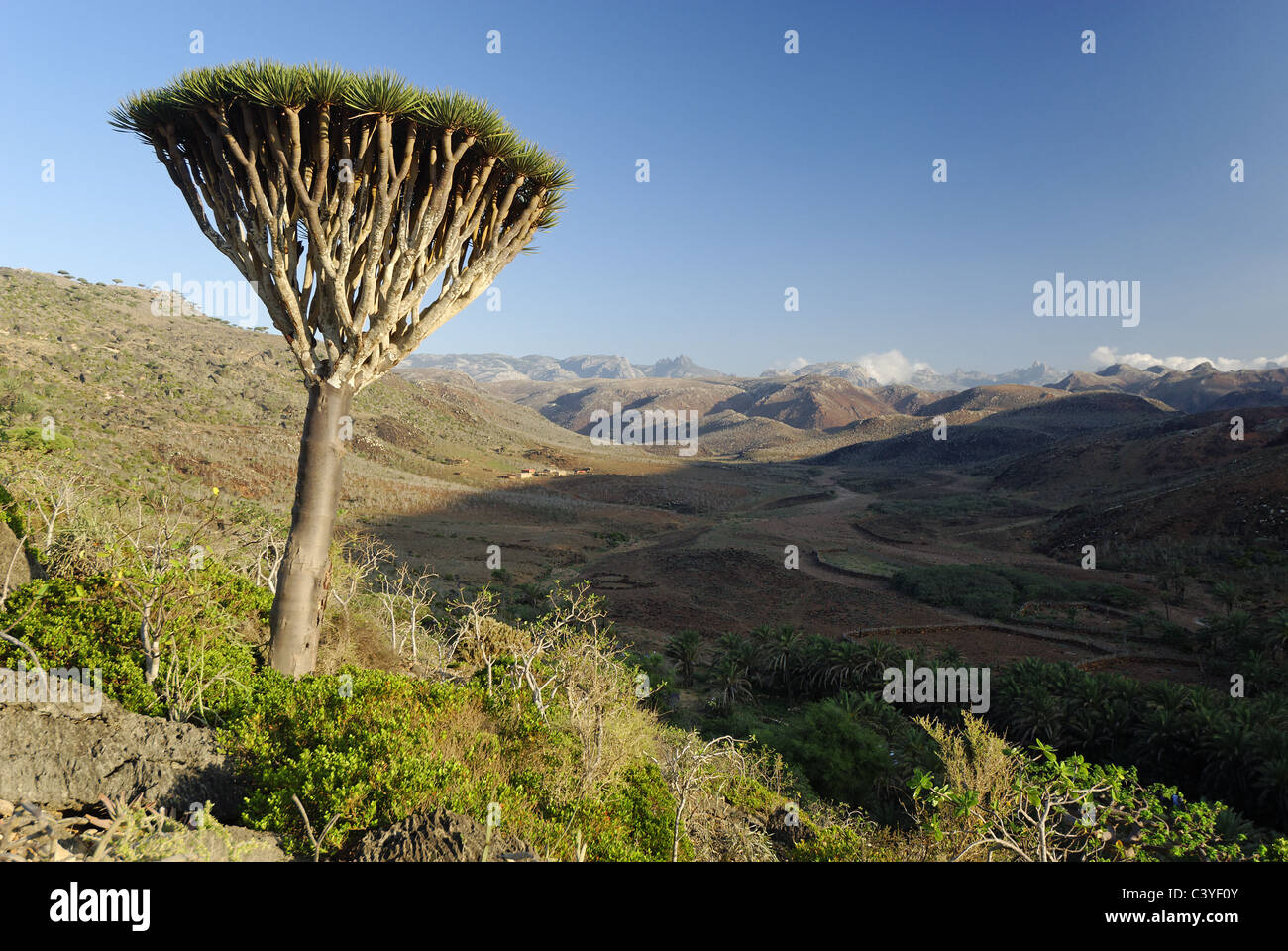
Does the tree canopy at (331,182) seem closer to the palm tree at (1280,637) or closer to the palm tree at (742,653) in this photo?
the palm tree at (742,653)

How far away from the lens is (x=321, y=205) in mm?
6223

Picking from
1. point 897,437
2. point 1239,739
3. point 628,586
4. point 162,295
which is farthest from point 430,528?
point 897,437

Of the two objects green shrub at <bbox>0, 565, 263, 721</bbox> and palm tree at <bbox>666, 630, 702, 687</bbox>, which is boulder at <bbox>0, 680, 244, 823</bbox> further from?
palm tree at <bbox>666, 630, 702, 687</bbox>

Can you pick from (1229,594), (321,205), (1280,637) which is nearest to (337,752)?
(321,205)

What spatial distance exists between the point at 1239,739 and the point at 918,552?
25.2 metres

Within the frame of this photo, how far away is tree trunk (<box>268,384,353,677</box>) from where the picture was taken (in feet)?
20.6

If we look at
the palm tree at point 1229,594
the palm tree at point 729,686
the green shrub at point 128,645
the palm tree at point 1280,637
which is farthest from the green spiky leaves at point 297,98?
the palm tree at point 1229,594
